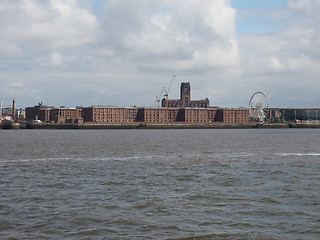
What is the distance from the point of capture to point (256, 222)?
15562 millimetres

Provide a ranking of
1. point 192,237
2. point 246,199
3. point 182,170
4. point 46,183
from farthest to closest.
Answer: point 182,170
point 46,183
point 246,199
point 192,237

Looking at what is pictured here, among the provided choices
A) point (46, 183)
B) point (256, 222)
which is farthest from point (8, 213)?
point (256, 222)

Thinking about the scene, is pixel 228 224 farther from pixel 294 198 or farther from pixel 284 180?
pixel 284 180

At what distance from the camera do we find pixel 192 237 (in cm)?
1377

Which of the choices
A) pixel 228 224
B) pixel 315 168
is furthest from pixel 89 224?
pixel 315 168

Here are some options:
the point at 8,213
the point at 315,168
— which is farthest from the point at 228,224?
the point at 315,168

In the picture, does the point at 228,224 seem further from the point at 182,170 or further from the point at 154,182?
the point at 182,170

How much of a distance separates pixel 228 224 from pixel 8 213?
29.9ft

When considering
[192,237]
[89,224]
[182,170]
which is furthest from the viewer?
[182,170]

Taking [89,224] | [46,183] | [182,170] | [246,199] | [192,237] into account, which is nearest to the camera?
[192,237]

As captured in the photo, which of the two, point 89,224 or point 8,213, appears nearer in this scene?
point 89,224

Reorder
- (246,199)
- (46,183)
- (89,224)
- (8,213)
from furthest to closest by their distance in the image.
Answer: (46,183) < (246,199) < (8,213) < (89,224)

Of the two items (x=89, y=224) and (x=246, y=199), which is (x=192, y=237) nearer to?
(x=89, y=224)

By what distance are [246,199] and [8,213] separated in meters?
11.0
